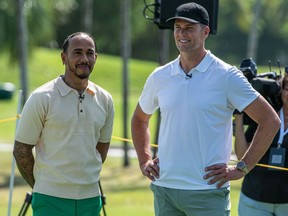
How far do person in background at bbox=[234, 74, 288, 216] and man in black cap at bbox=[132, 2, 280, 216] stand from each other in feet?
2.98

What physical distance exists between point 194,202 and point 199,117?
19.8 inches

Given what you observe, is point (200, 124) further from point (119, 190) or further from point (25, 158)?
point (119, 190)

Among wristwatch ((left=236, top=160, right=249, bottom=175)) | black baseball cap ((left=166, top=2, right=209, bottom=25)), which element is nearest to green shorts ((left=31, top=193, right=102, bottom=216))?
wristwatch ((left=236, top=160, right=249, bottom=175))

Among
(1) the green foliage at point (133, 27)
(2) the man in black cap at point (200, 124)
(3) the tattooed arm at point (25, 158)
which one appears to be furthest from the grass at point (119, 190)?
(2) the man in black cap at point (200, 124)

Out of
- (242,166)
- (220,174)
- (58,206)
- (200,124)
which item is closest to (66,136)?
(58,206)

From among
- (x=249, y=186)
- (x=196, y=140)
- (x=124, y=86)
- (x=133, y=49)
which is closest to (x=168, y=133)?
(x=196, y=140)

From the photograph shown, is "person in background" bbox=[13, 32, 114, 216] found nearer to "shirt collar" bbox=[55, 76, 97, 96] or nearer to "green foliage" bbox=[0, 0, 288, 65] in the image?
"shirt collar" bbox=[55, 76, 97, 96]

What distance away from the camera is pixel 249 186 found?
19.2 feet

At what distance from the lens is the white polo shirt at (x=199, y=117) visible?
4.71 meters

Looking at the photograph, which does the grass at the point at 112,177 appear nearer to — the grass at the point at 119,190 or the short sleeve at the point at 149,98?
the grass at the point at 119,190

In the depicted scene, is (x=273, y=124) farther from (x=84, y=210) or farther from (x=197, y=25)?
(x=84, y=210)

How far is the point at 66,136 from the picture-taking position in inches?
200

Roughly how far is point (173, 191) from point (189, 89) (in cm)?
61

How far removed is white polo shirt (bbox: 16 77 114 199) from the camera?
5.06 m
